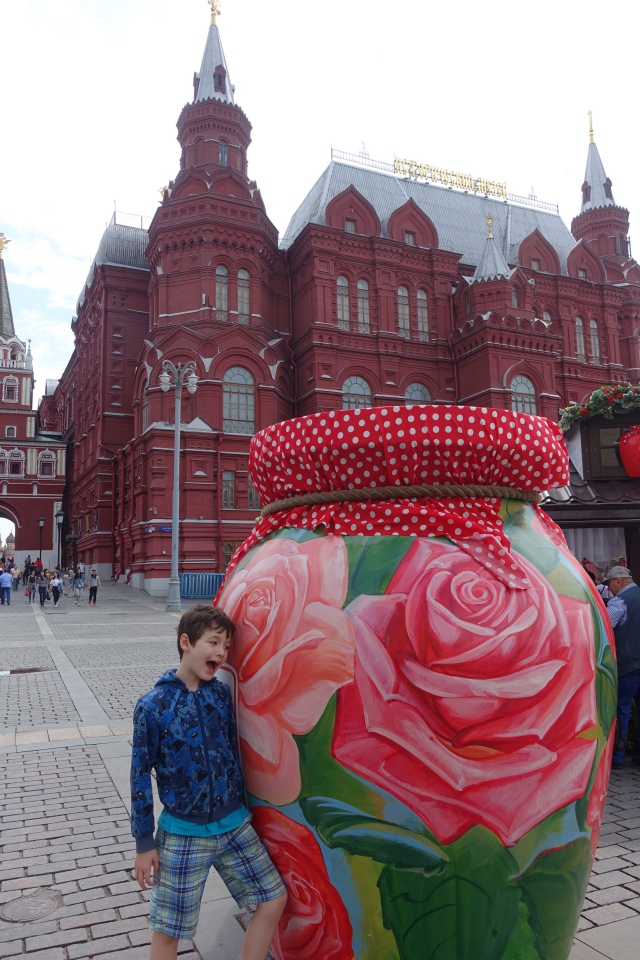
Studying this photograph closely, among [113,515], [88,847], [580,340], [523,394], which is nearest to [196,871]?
[88,847]

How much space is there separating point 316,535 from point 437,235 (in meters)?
39.4

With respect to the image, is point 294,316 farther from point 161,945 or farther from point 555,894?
point 555,894

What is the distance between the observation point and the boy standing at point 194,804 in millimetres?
2072

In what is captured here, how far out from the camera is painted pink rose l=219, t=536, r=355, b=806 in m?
1.94

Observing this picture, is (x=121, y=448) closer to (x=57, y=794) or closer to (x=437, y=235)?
(x=437, y=235)

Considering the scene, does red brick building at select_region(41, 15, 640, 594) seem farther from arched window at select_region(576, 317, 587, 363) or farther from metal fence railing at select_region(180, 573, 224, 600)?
metal fence railing at select_region(180, 573, 224, 600)

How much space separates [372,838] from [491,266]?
37.6 metres

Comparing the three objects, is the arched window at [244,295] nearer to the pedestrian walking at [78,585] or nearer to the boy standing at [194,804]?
the pedestrian walking at [78,585]

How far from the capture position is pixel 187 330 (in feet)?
101

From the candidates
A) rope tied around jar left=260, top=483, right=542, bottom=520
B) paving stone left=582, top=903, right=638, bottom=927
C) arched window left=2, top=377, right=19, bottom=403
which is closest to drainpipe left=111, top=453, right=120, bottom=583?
arched window left=2, top=377, right=19, bottom=403

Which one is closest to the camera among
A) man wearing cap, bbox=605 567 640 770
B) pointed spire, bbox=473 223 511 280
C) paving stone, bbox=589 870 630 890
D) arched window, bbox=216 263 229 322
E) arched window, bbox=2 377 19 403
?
paving stone, bbox=589 870 630 890

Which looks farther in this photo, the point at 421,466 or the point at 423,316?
the point at 423,316

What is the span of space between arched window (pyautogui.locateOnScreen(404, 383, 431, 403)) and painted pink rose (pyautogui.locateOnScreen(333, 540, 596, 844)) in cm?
3405

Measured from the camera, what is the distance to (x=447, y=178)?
4397 cm
